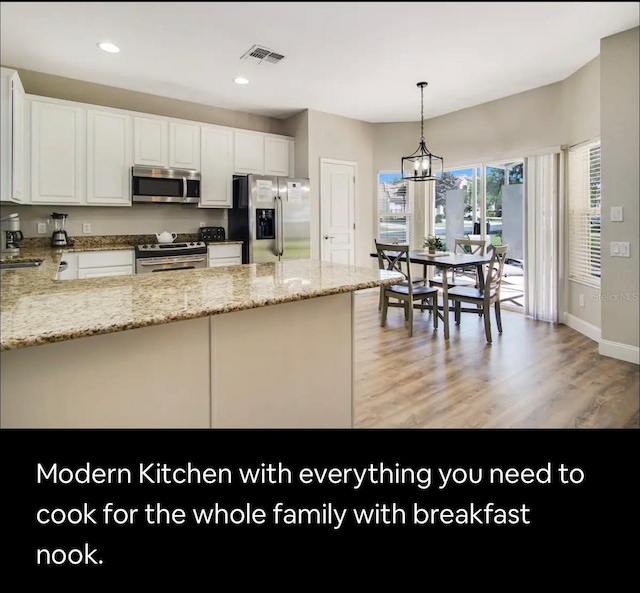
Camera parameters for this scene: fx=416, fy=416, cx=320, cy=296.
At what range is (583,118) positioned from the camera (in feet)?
12.3

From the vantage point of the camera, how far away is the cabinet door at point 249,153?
4555 millimetres

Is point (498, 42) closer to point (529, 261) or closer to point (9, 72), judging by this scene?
point (9, 72)

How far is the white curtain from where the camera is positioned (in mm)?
4184

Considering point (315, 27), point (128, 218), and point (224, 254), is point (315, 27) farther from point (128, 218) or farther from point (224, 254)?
point (128, 218)

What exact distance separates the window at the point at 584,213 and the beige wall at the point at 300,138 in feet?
8.99

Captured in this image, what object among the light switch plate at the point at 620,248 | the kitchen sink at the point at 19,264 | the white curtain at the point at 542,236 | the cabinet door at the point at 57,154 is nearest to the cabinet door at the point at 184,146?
the cabinet door at the point at 57,154

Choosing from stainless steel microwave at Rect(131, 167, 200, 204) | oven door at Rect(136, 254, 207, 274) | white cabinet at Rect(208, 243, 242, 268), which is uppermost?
stainless steel microwave at Rect(131, 167, 200, 204)

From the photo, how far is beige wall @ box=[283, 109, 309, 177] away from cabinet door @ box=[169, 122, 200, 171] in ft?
4.05

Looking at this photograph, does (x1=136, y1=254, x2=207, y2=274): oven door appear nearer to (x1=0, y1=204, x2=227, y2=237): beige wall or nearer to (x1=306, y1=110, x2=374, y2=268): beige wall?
(x1=0, y1=204, x2=227, y2=237): beige wall

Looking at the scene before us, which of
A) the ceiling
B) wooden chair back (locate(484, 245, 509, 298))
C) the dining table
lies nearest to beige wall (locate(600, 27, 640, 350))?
wooden chair back (locate(484, 245, 509, 298))

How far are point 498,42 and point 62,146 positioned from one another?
3676mm
